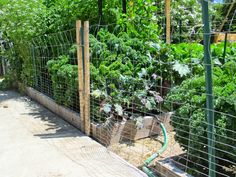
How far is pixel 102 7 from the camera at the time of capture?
5.83 meters

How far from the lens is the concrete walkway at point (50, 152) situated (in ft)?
11.7

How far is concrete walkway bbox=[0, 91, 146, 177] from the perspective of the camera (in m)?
3.55

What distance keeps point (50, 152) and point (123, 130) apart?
1.00 m

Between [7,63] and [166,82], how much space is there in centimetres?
502

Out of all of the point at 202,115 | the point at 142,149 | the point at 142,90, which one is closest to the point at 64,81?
the point at 142,90

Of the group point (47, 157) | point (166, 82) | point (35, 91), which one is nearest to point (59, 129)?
point (47, 157)

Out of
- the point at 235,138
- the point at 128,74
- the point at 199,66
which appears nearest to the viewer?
the point at 235,138

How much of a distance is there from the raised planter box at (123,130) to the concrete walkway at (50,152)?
0.50 feet

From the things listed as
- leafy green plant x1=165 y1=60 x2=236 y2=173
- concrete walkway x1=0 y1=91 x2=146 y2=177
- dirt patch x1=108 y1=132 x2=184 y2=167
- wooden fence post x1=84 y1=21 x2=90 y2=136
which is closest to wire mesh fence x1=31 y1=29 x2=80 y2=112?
wooden fence post x1=84 y1=21 x2=90 y2=136

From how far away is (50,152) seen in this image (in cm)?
411

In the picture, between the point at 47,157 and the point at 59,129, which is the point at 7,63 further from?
the point at 47,157

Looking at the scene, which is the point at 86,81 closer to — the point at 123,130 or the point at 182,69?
the point at 123,130

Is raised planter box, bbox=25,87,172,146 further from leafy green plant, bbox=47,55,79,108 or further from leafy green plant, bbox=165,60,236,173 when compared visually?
leafy green plant, bbox=165,60,236,173

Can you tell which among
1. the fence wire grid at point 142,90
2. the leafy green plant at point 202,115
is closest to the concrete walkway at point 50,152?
the fence wire grid at point 142,90
